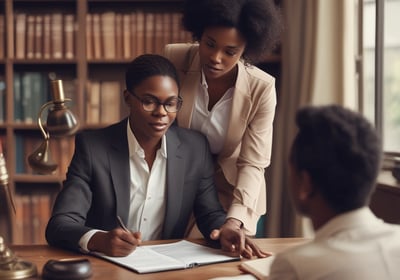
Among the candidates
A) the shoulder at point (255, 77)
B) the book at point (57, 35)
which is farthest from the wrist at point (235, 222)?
the book at point (57, 35)

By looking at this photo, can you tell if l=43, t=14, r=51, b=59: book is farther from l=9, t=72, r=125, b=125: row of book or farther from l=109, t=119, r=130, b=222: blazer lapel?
l=109, t=119, r=130, b=222: blazer lapel

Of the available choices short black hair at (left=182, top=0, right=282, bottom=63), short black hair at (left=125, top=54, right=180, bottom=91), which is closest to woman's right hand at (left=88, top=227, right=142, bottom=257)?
short black hair at (left=125, top=54, right=180, bottom=91)

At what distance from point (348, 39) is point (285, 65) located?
58 cm

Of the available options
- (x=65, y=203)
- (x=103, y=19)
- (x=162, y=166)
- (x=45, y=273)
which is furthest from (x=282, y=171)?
(x=45, y=273)

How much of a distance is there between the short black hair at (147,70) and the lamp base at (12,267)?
26.5 inches

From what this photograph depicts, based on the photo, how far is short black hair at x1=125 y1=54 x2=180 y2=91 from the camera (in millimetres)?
2074

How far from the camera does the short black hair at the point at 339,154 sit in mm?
1113

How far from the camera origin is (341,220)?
3.74 ft

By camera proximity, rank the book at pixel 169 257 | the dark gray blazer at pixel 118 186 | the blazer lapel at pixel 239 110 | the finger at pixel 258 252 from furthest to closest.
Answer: the blazer lapel at pixel 239 110 < the dark gray blazer at pixel 118 186 < the finger at pixel 258 252 < the book at pixel 169 257

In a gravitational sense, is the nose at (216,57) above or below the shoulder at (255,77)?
above

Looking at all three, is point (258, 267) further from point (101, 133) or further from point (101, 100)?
point (101, 100)

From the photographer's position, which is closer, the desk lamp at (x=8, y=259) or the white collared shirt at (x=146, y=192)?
the desk lamp at (x=8, y=259)

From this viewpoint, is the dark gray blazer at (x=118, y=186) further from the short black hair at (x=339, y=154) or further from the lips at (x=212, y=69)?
the short black hair at (x=339, y=154)

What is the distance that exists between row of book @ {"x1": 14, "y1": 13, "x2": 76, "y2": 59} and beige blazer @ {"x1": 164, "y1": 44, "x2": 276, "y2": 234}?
1.75 meters
